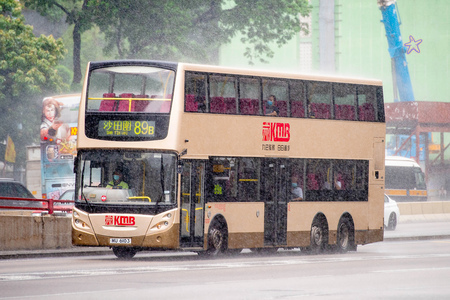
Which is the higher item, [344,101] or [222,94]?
[344,101]

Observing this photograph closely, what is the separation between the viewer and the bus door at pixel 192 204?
21.2 m

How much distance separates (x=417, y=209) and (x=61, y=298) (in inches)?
1471

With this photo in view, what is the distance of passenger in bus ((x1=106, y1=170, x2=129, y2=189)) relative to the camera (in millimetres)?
20734

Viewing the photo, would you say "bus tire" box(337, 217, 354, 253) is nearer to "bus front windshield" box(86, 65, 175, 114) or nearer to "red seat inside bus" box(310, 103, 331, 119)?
"red seat inside bus" box(310, 103, 331, 119)

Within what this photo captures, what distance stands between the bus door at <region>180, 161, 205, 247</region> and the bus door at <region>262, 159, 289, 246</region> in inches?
86.2

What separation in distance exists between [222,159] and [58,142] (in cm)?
1306

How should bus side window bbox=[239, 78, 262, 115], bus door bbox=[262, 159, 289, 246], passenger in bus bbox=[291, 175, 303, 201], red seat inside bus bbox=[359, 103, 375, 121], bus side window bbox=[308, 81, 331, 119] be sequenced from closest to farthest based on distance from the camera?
bus side window bbox=[239, 78, 262, 115], bus door bbox=[262, 159, 289, 246], passenger in bus bbox=[291, 175, 303, 201], bus side window bbox=[308, 81, 331, 119], red seat inside bus bbox=[359, 103, 375, 121]

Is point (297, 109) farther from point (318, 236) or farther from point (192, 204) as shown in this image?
point (192, 204)

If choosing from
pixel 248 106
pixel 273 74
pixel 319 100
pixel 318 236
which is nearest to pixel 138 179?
pixel 248 106

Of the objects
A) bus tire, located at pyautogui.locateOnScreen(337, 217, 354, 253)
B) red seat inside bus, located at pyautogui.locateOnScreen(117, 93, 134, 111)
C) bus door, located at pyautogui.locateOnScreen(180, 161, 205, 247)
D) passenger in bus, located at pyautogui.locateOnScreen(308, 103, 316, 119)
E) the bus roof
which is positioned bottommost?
bus tire, located at pyautogui.locateOnScreen(337, 217, 354, 253)

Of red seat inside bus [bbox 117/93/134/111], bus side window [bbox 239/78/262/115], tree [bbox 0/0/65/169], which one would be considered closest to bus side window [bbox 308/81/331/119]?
bus side window [bbox 239/78/262/115]

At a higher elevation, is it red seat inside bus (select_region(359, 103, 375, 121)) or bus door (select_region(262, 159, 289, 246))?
red seat inside bus (select_region(359, 103, 375, 121))

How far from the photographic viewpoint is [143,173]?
20.7 metres

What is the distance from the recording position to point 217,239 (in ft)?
73.0
